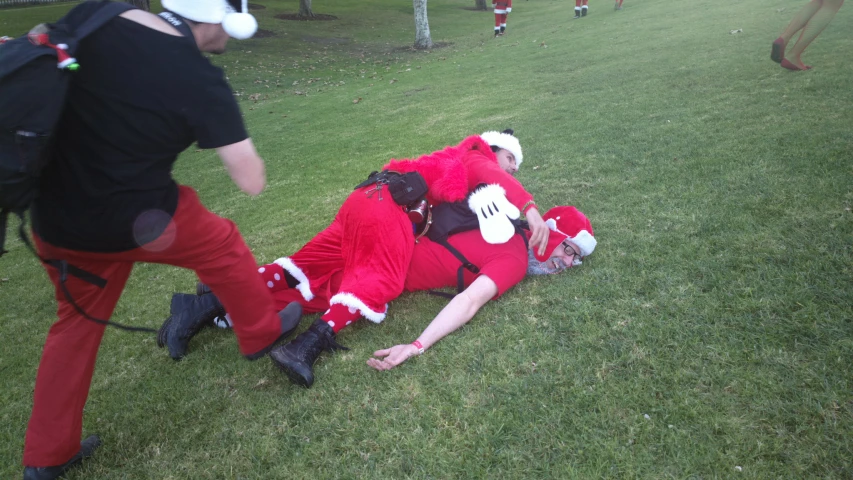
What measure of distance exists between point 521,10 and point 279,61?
15449 mm

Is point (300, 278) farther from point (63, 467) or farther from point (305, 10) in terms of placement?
point (305, 10)

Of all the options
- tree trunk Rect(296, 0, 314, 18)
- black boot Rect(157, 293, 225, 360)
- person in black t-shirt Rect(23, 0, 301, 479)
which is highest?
person in black t-shirt Rect(23, 0, 301, 479)

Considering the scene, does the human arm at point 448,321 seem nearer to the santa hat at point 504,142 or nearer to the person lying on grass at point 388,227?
the person lying on grass at point 388,227

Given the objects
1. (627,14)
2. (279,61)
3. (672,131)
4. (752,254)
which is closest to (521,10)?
(627,14)

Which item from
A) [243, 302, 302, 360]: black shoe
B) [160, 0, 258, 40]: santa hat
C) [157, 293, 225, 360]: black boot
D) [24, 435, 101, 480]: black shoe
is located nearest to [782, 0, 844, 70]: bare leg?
[243, 302, 302, 360]: black shoe

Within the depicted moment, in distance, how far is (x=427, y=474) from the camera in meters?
2.02

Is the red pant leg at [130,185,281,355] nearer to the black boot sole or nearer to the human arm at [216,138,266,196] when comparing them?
the black boot sole

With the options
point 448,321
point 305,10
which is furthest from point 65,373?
point 305,10

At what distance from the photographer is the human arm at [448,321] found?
2.63 meters

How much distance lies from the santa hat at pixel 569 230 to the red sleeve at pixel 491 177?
353 mm

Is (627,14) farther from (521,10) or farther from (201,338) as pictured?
(201,338)

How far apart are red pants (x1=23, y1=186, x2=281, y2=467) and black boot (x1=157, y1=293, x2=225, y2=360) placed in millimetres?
700

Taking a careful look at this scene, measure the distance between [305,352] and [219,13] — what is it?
1588 millimetres

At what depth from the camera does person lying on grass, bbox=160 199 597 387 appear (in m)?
2.87
